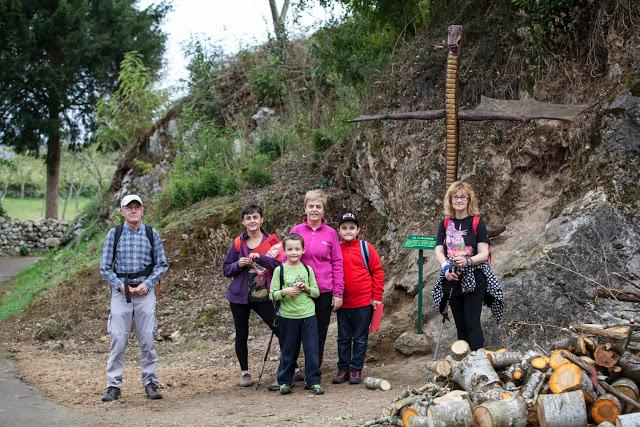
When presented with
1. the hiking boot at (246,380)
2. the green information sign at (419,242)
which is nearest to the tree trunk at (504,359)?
the green information sign at (419,242)

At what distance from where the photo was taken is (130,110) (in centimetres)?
2233

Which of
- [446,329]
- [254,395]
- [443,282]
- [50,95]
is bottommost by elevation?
[254,395]

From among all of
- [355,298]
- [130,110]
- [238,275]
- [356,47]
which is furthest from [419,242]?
[130,110]

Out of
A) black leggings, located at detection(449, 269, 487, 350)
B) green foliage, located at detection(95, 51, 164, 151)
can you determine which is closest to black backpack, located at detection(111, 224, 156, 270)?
black leggings, located at detection(449, 269, 487, 350)

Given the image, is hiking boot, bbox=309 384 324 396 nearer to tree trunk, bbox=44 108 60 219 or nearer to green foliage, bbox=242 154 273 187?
green foliage, bbox=242 154 273 187

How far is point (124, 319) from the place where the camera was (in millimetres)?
7684

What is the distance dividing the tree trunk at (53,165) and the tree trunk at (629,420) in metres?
28.6

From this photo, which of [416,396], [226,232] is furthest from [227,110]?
[416,396]

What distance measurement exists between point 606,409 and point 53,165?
30160 mm

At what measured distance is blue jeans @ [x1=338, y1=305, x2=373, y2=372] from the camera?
777cm

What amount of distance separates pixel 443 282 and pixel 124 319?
3.03 metres

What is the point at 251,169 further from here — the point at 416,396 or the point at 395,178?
the point at 416,396

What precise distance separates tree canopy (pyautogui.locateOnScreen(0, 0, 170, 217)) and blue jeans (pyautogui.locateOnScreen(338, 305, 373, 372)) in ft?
80.4

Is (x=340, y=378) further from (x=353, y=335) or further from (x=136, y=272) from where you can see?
(x=136, y=272)
